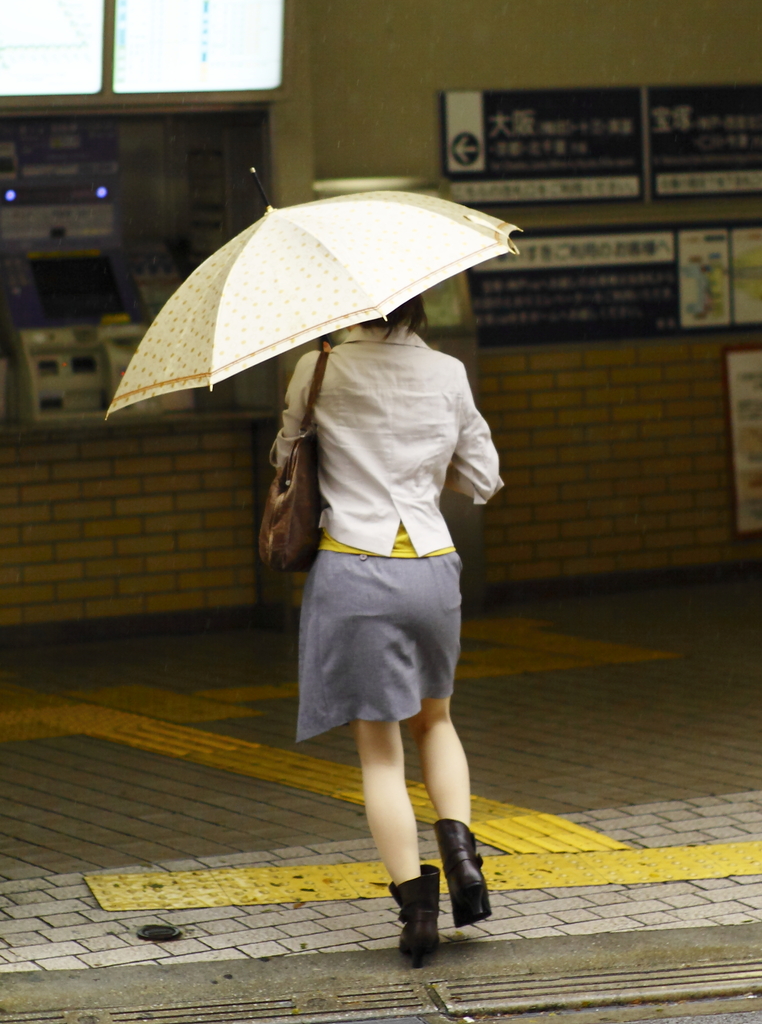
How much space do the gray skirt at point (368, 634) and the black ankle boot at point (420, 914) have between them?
1.34 ft

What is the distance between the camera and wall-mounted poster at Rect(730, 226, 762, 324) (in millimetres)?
9820

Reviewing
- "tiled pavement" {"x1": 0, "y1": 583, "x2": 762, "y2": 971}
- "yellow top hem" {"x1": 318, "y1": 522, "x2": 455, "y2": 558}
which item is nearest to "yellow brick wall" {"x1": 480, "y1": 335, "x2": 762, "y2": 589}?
"tiled pavement" {"x1": 0, "y1": 583, "x2": 762, "y2": 971}

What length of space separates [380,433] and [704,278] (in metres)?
6.21

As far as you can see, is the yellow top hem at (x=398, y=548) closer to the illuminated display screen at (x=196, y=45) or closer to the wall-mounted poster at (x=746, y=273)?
the illuminated display screen at (x=196, y=45)

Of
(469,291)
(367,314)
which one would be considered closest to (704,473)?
(469,291)

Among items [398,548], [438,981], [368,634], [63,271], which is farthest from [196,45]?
[438,981]

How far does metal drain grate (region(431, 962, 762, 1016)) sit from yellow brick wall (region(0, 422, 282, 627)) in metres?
5.01

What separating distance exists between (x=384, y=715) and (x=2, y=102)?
5.18 meters

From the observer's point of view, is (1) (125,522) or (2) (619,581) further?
(2) (619,581)

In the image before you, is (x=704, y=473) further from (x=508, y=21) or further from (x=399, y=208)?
(x=399, y=208)

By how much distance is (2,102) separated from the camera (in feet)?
26.5

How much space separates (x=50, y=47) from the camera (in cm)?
809

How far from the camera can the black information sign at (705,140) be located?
9.63 metres

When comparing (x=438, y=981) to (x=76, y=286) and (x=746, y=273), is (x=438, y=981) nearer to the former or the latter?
(x=76, y=286)
